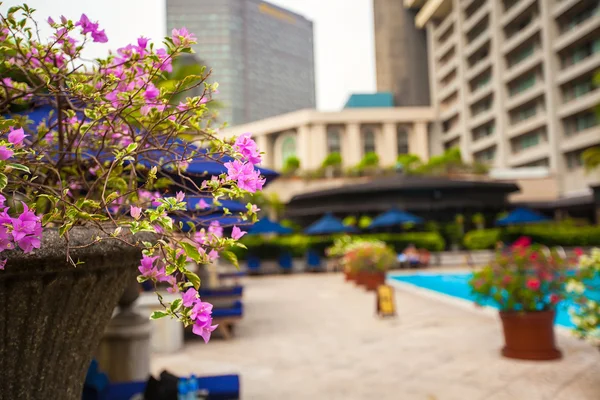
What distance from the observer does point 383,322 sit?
28.6 feet

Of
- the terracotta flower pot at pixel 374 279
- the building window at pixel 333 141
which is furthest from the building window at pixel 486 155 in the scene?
the terracotta flower pot at pixel 374 279

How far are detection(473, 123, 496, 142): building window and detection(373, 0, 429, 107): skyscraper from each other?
35.9 metres

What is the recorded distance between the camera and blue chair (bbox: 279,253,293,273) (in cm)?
2173

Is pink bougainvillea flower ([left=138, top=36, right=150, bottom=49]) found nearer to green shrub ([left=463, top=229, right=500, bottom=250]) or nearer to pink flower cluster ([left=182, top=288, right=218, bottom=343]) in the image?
pink flower cluster ([left=182, top=288, right=218, bottom=343])

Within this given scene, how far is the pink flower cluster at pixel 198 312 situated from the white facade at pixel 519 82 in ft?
124

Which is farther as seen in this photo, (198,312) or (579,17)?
(579,17)

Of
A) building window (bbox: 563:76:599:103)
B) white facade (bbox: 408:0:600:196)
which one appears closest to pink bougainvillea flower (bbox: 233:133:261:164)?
white facade (bbox: 408:0:600:196)

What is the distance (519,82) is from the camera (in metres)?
45.4

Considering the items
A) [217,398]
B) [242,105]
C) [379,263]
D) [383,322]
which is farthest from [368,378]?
[242,105]

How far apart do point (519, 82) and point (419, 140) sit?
49.8ft

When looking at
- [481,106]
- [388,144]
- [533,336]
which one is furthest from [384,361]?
[388,144]

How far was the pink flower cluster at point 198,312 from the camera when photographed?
139cm

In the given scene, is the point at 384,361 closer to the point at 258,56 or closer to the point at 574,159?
the point at 574,159

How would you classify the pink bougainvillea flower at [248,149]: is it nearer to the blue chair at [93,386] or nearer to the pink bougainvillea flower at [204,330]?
the pink bougainvillea flower at [204,330]
